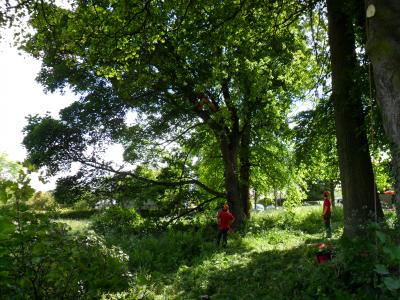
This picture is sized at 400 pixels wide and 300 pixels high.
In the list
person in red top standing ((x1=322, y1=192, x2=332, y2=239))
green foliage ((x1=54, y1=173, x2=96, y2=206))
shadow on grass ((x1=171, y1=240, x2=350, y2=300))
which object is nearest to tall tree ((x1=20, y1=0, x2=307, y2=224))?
green foliage ((x1=54, y1=173, x2=96, y2=206))

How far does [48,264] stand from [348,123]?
7.76 metres

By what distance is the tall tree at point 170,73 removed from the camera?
1020 centimetres

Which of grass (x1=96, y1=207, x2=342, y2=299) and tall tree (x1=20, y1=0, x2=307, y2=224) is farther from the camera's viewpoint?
tall tree (x1=20, y1=0, x2=307, y2=224)

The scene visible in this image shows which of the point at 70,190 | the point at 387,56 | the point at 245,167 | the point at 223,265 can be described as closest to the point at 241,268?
the point at 223,265

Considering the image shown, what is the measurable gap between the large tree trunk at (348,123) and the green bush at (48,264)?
6.21 m

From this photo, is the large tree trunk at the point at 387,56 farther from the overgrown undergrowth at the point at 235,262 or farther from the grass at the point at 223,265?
the grass at the point at 223,265

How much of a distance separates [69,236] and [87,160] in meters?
16.1

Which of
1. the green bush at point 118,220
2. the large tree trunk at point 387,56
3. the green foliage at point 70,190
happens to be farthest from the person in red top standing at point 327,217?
the large tree trunk at point 387,56

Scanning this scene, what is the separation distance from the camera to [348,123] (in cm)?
980

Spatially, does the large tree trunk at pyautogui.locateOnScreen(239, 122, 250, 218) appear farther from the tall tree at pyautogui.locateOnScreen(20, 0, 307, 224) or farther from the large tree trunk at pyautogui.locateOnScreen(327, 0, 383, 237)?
the large tree trunk at pyautogui.locateOnScreen(327, 0, 383, 237)

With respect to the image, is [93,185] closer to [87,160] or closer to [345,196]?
[87,160]

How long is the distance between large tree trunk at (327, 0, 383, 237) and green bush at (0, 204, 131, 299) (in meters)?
6.21

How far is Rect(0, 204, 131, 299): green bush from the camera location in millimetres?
3645

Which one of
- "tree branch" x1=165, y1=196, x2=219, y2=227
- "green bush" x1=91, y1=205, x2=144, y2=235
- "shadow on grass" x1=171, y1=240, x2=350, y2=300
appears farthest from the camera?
"tree branch" x1=165, y1=196, x2=219, y2=227
